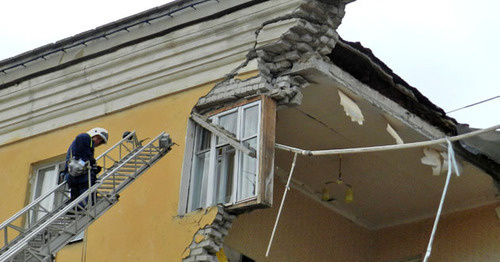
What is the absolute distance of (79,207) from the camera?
12992mm

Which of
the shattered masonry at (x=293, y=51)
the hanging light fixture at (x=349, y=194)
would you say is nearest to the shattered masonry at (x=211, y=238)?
the shattered masonry at (x=293, y=51)

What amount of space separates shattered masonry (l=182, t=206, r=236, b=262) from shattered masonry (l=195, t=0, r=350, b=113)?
167 centimetres

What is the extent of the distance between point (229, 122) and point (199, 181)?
2.97 feet

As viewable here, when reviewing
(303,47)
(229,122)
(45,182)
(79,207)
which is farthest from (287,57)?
(45,182)

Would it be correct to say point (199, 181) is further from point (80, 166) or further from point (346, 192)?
point (346, 192)

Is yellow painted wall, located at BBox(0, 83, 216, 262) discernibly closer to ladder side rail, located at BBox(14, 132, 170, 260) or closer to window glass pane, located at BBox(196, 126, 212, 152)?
window glass pane, located at BBox(196, 126, 212, 152)

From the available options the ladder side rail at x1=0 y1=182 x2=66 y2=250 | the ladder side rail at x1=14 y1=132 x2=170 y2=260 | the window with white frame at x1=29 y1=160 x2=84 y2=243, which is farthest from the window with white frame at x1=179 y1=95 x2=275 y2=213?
the window with white frame at x1=29 y1=160 x2=84 y2=243

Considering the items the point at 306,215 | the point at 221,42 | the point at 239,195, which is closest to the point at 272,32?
the point at 221,42

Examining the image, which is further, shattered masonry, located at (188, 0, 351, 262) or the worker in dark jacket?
shattered masonry, located at (188, 0, 351, 262)

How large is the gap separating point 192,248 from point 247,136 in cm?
163

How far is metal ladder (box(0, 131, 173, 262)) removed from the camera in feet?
40.0

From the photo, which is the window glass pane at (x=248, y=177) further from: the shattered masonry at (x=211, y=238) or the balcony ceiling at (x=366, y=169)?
the balcony ceiling at (x=366, y=169)

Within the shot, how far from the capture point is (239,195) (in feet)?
45.4

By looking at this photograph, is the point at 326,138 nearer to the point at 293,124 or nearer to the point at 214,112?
the point at 293,124
